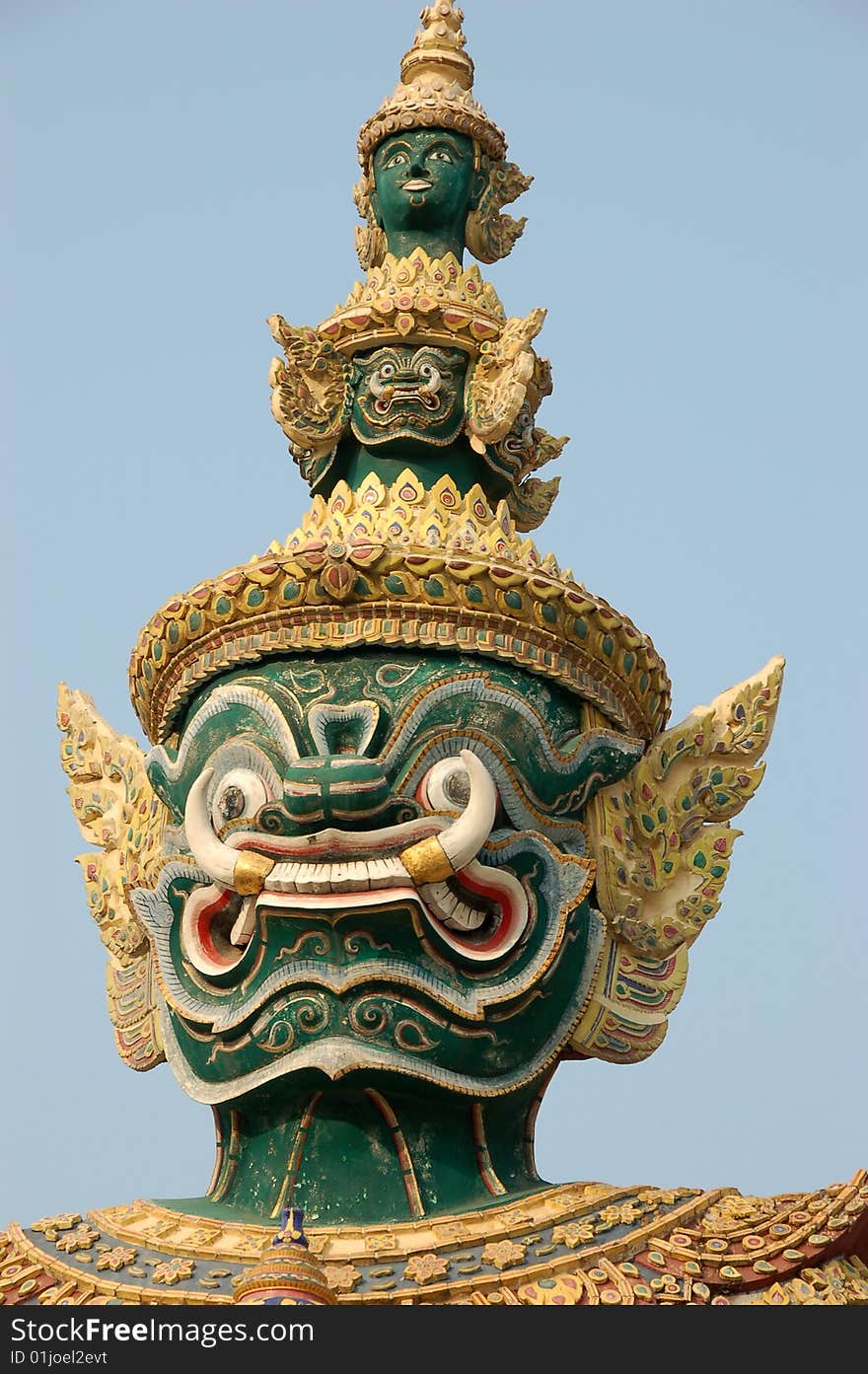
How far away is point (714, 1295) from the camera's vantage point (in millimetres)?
12266

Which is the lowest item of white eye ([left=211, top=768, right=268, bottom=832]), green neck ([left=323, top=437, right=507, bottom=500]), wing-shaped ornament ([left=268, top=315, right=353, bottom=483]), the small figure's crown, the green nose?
the green nose

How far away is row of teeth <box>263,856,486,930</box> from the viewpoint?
41.4 feet

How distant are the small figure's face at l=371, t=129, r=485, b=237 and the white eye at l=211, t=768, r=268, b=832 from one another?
4.02 meters

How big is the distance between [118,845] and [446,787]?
2.49 meters

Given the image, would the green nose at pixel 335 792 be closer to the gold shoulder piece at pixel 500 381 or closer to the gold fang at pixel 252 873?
the gold fang at pixel 252 873

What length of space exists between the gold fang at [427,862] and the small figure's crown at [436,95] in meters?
4.98

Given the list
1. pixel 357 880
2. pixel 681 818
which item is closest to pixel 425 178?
pixel 681 818

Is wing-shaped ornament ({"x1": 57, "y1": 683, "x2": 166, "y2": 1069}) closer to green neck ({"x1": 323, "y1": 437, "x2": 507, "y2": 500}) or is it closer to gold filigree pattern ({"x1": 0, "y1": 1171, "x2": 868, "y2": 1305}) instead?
gold filigree pattern ({"x1": 0, "y1": 1171, "x2": 868, "y2": 1305})

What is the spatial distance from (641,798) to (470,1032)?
1.92 metres

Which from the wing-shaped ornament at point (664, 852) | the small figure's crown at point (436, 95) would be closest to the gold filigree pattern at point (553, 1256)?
the wing-shaped ornament at point (664, 852)

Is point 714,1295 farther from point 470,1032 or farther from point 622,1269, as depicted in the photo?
point 470,1032

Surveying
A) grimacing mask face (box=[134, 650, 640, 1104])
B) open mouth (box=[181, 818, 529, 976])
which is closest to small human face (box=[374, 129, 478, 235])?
grimacing mask face (box=[134, 650, 640, 1104])

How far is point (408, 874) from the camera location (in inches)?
498

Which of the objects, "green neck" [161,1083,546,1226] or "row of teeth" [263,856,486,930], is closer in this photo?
"row of teeth" [263,856,486,930]
